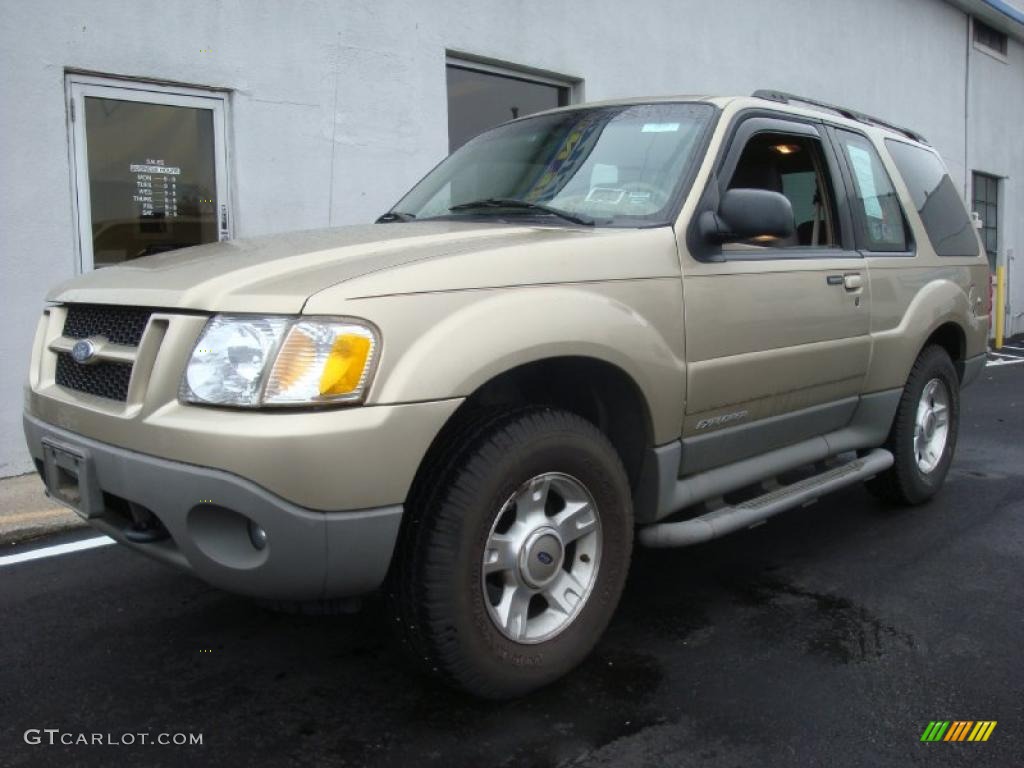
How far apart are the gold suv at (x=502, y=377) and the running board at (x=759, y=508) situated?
14mm

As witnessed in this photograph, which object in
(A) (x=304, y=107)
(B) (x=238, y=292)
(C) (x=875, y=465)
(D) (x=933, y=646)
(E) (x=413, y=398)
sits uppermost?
(A) (x=304, y=107)

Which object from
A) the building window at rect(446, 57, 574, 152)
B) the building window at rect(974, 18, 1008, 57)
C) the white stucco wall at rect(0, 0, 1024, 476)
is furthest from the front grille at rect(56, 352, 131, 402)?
the building window at rect(974, 18, 1008, 57)

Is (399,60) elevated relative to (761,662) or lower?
elevated

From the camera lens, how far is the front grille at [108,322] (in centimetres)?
252

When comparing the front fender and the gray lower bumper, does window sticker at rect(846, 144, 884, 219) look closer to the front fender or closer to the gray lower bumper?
the front fender

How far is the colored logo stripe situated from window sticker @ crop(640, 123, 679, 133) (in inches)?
85.0

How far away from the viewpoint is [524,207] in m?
3.30

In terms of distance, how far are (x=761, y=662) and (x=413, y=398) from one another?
152cm

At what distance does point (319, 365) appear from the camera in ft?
7.19

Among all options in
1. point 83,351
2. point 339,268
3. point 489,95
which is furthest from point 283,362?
point 489,95

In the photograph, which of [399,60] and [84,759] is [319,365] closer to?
[84,759]

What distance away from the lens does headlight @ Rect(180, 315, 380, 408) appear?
7.18 ft

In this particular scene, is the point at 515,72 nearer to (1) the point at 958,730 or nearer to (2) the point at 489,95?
(2) the point at 489,95

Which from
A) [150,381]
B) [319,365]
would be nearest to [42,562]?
[150,381]
